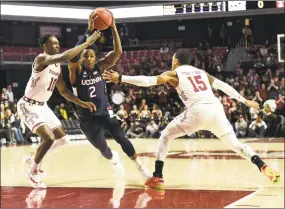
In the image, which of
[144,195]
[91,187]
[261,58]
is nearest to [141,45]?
[261,58]

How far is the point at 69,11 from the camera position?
4027mm

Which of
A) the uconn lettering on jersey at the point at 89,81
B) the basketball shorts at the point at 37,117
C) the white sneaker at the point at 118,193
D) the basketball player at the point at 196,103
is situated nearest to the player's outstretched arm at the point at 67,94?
the uconn lettering on jersey at the point at 89,81

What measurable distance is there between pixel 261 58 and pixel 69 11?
130 inches

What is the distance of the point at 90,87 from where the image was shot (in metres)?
3.82

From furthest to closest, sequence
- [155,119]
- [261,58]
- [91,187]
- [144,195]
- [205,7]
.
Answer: [91,187] → [144,195] → [261,58] → [155,119] → [205,7]

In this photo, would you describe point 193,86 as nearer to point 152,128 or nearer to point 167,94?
point 167,94

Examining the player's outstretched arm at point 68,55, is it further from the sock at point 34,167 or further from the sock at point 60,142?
the sock at point 34,167

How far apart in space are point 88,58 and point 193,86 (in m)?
0.91

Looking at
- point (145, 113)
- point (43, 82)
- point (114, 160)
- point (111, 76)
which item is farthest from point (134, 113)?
point (114, 160)

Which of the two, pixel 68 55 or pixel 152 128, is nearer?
pixel 68 55

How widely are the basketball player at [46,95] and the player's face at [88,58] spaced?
189mm

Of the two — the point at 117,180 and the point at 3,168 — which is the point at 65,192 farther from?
the point at 3,168

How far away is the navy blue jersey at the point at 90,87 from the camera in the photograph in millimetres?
3725

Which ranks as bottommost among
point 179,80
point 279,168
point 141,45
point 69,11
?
point 279,168
